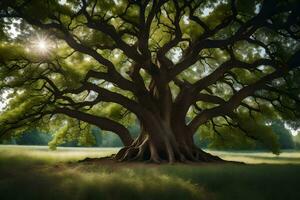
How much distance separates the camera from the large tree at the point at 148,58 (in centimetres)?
2059

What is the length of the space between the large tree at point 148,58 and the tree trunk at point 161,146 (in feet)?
0.21

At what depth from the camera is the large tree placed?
2059cm

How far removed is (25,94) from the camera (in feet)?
87.8

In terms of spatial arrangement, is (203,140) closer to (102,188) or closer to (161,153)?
(161,153)

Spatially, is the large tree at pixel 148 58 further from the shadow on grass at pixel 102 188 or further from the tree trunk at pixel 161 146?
the shadow on grass at pixel 102 188

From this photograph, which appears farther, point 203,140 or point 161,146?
point 203,140

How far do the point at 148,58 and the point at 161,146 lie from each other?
5643 millimetres

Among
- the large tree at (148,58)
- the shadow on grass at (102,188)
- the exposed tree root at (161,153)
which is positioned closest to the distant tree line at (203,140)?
the large tree at (148,58)

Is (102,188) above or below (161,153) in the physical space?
below

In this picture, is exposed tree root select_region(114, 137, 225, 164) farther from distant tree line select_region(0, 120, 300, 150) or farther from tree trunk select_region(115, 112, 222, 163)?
distant tree line select_region(0, 120, 300, 150)

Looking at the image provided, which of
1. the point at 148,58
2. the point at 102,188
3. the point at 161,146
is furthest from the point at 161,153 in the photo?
the point at 102,188

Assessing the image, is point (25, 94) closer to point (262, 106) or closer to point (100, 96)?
point (100, 96)

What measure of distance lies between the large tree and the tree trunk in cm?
6

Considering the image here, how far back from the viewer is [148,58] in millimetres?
23266
